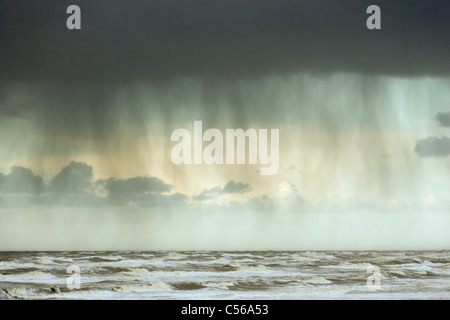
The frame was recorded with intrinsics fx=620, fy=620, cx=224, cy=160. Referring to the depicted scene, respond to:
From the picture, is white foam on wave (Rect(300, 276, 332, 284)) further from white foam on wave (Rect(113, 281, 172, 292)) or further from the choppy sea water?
white foam on wave (Rect(113, 281, 172, 292))

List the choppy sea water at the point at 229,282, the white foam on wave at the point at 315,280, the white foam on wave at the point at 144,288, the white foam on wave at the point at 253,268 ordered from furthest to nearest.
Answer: the white foam on wave at the point at 253,268, the white foam on wave at the point at 315,280, the white foam on wave at the point at 144,288, the choppy sea water at the point at 229,282

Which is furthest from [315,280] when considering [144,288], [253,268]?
[144,288]

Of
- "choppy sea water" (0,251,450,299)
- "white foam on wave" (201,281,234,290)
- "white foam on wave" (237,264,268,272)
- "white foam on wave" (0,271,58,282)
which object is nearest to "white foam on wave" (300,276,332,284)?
"choppy sea water" (0,251,450,299)

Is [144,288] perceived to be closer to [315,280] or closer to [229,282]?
[229,282]

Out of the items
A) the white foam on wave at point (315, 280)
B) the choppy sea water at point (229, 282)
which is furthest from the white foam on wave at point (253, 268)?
the white foam on wave at point (315, 280)

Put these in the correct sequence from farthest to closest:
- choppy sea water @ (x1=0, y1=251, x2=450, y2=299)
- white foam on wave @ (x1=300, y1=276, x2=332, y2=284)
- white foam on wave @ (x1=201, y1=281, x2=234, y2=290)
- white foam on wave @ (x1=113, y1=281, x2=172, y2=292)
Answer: white foam on wave @ (x1=300, y1=276, x2=332, y2=284), white foam on wave @ (x1=201, y1=281, x2=234, y2=290), white foam on wave @ (x1=113, y1=281, x2=172, y2=292), choppy sea water @ (x1=0, y1=251, x2=450, y2=299)

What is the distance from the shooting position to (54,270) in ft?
67.1

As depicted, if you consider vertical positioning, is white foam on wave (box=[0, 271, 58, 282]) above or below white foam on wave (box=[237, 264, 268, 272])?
above

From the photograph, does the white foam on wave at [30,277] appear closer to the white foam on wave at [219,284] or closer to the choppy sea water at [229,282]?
the choppy sea water at [229,282]
